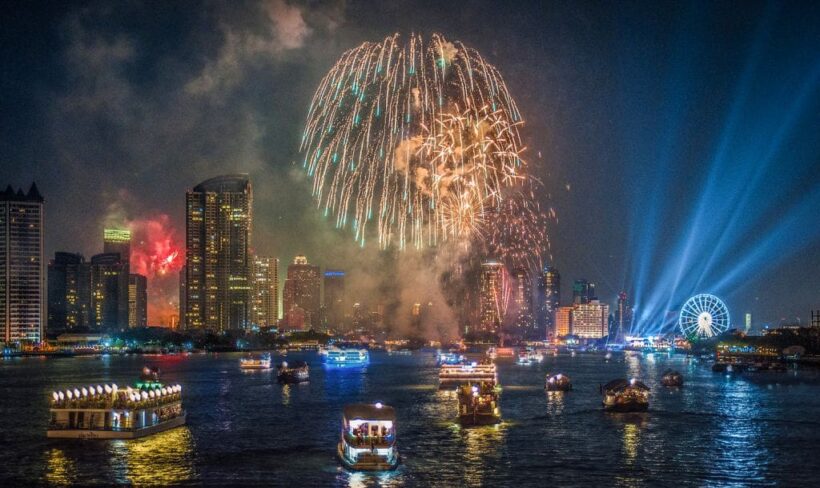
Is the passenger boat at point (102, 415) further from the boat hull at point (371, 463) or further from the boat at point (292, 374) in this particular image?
the boat at point (292, 374)

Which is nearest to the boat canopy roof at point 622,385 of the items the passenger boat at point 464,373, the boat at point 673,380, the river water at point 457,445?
the river water at point 457,445

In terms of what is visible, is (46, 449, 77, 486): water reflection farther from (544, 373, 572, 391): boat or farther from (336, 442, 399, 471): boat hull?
(544, 373, 572, 391): boat

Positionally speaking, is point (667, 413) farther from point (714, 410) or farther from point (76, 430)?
point (76, 430)

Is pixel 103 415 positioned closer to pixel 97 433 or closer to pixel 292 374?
pixel 97 433

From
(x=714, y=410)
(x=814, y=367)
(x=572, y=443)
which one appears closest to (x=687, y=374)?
(x=814, y=367)

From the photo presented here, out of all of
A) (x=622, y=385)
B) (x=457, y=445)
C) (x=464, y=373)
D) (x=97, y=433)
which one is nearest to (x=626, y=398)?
(x=622, y=385)

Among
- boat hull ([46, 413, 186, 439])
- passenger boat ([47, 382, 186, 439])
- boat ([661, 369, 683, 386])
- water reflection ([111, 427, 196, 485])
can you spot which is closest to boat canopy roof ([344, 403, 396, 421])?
water reflection ([111, 427, 196, 485])
